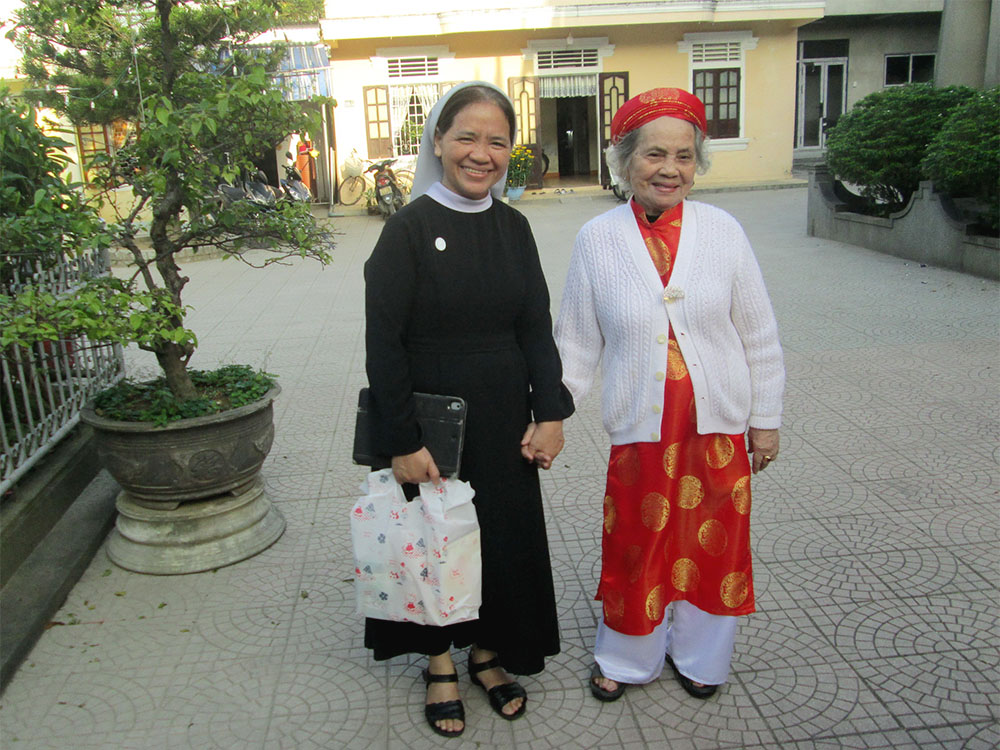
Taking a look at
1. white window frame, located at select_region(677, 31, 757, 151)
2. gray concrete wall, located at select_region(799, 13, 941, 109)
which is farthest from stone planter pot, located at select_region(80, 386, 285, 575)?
gray concrete wall, located at select_region(799, 13, 941, 109)

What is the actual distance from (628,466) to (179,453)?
1.76m

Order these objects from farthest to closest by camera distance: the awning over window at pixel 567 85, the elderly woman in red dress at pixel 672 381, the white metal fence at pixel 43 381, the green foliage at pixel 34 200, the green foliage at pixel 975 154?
1. the awning over window at pixel 567 85
2. the green foliage at pixel 975 154
3. the white metal fence at pixel 43 381
4. the green foliage at pixel 34 200
5. the elderly woman in red dress at pixel 672 381

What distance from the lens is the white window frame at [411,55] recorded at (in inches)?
661

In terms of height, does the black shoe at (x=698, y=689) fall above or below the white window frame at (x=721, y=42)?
below

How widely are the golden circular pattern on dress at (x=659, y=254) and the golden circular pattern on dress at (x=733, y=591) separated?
2.88ft

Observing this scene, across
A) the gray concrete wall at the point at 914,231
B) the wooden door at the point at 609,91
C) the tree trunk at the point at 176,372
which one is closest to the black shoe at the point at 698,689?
the tree trunk at the point at 176,372

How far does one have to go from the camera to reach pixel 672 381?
230cm

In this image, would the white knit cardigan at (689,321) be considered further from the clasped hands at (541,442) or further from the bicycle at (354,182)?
the bicycle at (354,182)

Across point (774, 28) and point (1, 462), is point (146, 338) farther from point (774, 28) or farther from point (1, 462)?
point (774, 28)

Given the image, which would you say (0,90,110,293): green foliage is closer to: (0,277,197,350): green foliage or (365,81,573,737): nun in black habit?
(0,277,197,350): green foliage

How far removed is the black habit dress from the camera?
2.17 m

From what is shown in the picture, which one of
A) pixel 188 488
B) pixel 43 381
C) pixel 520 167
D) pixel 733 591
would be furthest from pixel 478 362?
pixel 520 167

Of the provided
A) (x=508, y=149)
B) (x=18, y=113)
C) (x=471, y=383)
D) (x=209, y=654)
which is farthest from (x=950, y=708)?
(x=18, y=113)

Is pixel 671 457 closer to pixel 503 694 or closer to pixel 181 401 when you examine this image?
pixel 503 694
